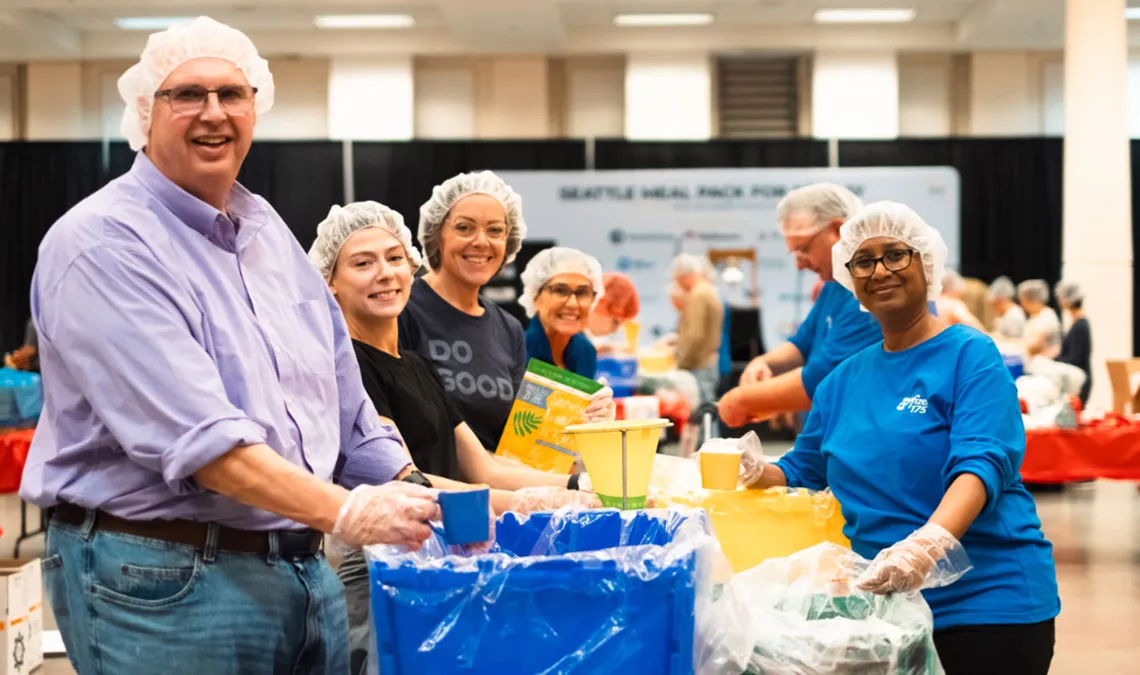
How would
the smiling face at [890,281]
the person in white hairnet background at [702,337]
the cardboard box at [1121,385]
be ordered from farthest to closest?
the cardboard box at [1121,385]
the person in white hairnet background at [702,337]
the smiling face at [890,281]

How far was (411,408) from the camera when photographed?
7.91ft

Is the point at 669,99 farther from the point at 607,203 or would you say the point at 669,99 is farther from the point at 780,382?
the point at 780,382

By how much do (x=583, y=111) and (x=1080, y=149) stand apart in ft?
20.6

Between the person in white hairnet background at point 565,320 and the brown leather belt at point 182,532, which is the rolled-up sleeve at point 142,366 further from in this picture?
the person in white hairnet background at point 565,320

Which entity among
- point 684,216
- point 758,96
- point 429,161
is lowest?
point 684,216

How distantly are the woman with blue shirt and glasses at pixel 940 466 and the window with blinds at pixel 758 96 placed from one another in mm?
13363

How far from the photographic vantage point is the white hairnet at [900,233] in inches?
94.8

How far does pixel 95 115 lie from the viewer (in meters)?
15.8

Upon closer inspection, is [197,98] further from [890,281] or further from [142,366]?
[890,281]

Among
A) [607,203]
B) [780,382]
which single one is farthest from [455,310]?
[607,203]

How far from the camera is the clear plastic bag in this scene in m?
1.74

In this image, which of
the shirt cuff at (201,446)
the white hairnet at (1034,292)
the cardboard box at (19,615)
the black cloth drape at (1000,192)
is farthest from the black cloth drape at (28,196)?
the shirt cuff at (201,446)

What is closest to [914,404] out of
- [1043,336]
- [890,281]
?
[890,281]

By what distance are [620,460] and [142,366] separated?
0.77 m
